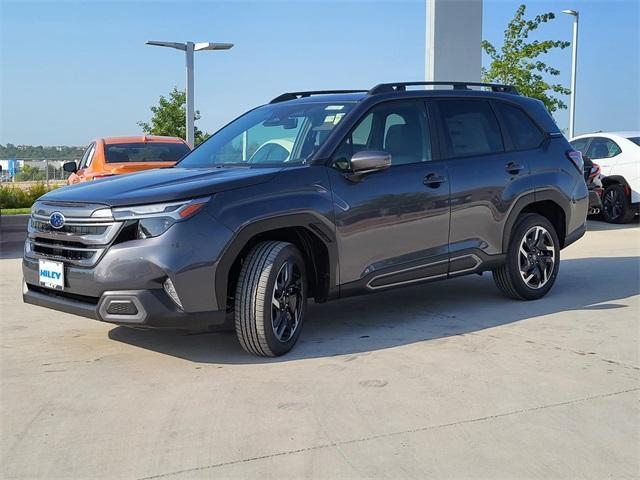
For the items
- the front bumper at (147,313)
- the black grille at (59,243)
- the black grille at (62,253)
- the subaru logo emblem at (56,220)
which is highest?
the subaru logo emblem at (56,220)

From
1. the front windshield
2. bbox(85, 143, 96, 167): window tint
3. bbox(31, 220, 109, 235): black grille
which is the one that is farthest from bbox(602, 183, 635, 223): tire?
bbox(31, 220, 109, 235): black grille

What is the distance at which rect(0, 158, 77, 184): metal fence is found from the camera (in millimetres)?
18406

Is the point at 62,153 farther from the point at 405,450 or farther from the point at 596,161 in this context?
the point at 405,450

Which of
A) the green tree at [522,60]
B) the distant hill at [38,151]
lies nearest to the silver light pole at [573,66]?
the green tree at [522,60]

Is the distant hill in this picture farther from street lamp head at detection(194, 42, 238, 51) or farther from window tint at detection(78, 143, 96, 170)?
window tint at detection(78, 143, 96, 170)

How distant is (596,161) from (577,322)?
8832mm

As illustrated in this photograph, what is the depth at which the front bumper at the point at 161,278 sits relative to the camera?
14.6 feet

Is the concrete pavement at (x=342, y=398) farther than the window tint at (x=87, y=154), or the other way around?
the window tint at (x=87, y=154)

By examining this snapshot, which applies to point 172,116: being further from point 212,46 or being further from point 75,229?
point 75,229

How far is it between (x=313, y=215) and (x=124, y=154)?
6761 millimetres

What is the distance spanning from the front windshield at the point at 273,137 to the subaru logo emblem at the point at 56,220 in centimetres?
122

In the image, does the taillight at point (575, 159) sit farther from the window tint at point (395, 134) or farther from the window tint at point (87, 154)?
the window tint at point (87, 154)

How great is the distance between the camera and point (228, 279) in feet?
16.1

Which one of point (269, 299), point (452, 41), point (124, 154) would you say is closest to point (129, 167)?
point (124, 154)
